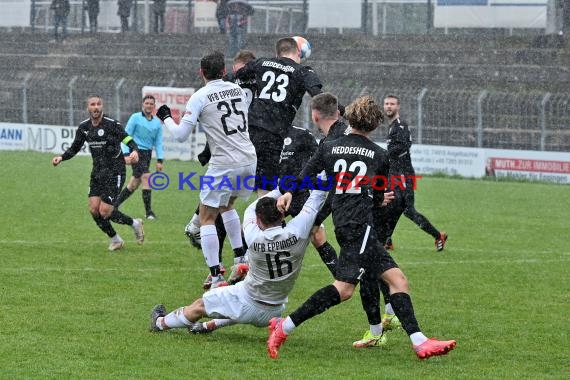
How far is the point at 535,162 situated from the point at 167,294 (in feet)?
61.4

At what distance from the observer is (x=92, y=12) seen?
40.6 m

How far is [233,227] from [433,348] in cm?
404

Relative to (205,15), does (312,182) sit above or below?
below

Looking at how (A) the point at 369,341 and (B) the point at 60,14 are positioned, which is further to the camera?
(B) the point at 60,14

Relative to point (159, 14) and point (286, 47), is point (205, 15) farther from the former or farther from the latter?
point (286, 47)

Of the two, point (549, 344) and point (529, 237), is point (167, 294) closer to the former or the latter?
point (549, 344)

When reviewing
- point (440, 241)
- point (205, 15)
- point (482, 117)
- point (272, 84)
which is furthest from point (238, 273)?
point (205, 15)

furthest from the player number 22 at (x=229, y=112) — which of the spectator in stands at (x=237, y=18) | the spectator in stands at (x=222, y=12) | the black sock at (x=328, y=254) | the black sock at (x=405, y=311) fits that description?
the spectator in stands at (x=222, y=12)

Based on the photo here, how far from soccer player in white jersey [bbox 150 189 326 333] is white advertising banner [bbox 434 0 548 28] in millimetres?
27220

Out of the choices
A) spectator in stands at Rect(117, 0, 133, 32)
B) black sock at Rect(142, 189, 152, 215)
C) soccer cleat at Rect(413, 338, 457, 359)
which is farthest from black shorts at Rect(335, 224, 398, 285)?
spectator in stands at Rect(117, 0, 133, 32)

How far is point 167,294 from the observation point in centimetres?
1150

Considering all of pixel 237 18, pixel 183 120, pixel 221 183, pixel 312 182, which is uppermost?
pixel 237 18

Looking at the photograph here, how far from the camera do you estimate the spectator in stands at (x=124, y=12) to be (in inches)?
1558

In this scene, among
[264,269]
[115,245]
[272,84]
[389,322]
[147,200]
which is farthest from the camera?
[147,200]
